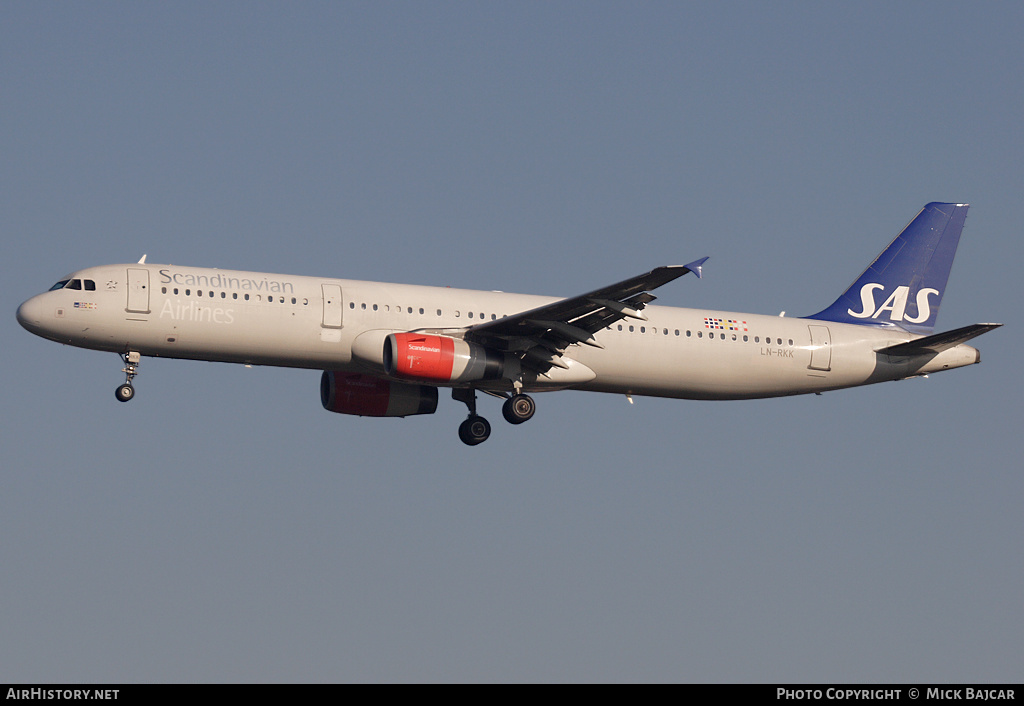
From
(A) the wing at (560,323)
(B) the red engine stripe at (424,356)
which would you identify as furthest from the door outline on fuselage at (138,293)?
(A) the wing at (560,323)

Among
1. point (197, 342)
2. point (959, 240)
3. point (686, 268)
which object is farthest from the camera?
point (959, 240)

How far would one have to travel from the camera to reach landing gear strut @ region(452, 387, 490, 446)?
45.9m

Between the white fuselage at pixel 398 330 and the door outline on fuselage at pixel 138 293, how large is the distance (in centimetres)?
3

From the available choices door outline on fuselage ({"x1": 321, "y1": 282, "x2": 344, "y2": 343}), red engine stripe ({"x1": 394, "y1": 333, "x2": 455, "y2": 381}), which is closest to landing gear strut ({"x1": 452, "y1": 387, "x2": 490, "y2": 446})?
red engine stripe ({"x1": 394, "y1": 333, "x2": 455, "y2": 381})

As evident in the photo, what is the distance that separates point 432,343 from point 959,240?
69.8 feet

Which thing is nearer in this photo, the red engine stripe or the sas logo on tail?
the red engine stripe

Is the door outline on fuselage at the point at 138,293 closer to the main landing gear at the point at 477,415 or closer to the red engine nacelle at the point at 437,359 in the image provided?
the red engine nacelle at the point at 437,359

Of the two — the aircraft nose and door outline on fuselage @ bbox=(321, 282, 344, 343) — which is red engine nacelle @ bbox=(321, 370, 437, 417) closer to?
door outline on fuselage @ bbox=(321, 282, 344, 343)

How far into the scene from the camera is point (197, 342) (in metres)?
40.2

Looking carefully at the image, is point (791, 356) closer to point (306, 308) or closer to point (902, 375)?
point (902, 375)

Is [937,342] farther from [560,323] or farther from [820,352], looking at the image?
[560,323]

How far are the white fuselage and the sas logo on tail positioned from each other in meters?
1.07

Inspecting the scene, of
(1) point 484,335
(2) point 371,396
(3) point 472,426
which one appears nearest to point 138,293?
(2) point 371,396

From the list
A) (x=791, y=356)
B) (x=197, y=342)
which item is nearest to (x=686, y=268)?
(x=791, y=356)
